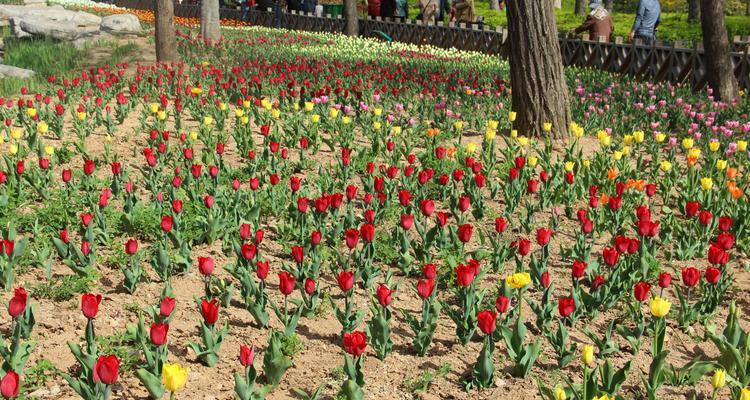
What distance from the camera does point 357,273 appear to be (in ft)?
14.3

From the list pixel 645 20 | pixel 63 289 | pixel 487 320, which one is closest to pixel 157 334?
→ pixel 487 320

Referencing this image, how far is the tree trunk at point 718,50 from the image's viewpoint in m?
11.4

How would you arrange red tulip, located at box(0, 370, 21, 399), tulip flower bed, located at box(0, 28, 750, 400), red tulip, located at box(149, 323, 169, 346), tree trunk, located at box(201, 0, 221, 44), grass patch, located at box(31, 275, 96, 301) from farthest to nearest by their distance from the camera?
tree trunk, located at box(201, 0, 221, 44), grass patch, located at box(31, 275, 96, 301), tulip flower bed, located at box(0, 28, 750, 400), red tulip, located at box(149, 323, 169, 346), red tulip, located at box(0, 370, 21, 399)

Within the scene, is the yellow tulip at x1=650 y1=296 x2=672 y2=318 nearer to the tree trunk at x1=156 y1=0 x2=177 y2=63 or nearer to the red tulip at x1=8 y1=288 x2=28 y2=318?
the red tulip at x1=8 y1=288 x2=28 y2=318

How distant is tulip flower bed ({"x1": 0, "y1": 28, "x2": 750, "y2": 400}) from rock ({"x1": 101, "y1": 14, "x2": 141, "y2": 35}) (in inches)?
519

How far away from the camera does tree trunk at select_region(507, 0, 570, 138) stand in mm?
8547

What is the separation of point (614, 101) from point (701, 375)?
777cm

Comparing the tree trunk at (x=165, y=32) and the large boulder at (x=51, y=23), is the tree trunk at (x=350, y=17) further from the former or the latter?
the tree trunk at (x=165, y=32)

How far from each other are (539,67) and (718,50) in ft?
14.4

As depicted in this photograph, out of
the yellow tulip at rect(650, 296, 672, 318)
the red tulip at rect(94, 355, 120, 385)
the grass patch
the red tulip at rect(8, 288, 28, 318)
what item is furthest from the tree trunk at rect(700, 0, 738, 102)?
the red tulip at rect(94, 355, 120, 385)

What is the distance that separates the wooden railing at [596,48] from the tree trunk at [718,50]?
4.09 ft

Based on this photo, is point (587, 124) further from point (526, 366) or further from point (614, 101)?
point (526, 366)

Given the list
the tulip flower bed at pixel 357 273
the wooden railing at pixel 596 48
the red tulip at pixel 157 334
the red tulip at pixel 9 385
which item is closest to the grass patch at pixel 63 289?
the tulip flower bed at pixel 357 273

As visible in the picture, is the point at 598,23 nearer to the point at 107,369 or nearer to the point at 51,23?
the point at 51,23
